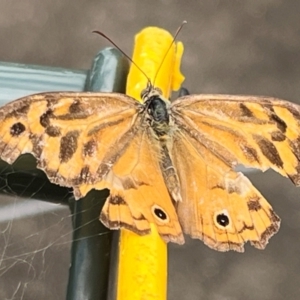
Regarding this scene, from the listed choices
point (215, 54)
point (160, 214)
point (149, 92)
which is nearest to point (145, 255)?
point (160, 214)

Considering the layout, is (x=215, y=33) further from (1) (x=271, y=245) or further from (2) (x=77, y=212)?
(2) (x=77, y=212)

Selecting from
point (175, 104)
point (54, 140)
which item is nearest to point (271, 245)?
point (175, 104)

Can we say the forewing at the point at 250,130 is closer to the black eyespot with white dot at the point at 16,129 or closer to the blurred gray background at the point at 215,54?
the black eyespot with white dot at the point at 16,129

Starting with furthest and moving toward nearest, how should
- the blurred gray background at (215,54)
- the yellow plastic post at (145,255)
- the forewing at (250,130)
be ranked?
the blurred gray background at (215,54) < the forewing at (250,130) < the yellow plastic post at (145,255)

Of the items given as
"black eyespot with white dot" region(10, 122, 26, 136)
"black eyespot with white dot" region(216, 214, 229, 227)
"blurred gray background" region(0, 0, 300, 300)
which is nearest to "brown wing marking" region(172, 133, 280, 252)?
"black eyespot with white dot" region(216, 214, 229, 227)

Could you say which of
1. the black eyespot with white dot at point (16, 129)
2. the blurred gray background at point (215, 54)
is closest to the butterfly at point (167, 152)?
the black eyespot with white dot at point (16, 129)

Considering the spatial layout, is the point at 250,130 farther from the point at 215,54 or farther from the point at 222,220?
the point at 215,54

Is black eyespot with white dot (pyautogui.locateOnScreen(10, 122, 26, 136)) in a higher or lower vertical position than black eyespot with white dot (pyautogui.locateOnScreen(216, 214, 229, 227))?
higher

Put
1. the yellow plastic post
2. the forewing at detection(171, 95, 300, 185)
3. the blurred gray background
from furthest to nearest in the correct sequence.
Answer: the blurred gray background
the forewing at detection(171, 95, 300, 185)
the yellow plastic post

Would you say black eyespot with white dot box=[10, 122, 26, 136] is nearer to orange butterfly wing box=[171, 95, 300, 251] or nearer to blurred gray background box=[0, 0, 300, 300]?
orange butterfly wing box=[171, 95, 300, 251]
